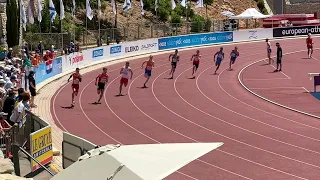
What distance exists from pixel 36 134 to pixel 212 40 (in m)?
37.4

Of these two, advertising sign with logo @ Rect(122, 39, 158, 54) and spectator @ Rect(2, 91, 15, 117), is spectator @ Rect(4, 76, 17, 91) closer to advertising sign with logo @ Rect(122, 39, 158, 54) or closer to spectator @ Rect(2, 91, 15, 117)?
spectator @ Rect(2, 91, 15, 117)

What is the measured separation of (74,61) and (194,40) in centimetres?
1531

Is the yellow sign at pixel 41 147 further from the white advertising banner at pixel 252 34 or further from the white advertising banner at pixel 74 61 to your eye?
the white advertising banner at pixel 252 34

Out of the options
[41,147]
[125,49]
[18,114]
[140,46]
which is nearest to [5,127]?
[18,114]

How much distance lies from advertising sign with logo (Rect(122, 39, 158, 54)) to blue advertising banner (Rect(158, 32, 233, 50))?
0.83 m

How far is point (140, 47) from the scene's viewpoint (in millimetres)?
43281

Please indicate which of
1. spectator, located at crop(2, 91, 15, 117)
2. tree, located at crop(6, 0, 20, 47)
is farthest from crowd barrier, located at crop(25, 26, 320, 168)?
tree, located at crop(6, 0, 20, 47)

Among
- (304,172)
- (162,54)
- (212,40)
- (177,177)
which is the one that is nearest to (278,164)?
(304,172)

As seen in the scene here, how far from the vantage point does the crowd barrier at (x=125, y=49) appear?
13.1 metres

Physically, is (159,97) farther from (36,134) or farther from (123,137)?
(36,134)

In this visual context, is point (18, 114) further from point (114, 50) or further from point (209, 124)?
point (114, 50)

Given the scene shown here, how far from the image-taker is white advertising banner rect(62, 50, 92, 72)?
33.5m

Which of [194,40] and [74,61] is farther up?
[194,40]

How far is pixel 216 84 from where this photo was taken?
93.5ft
